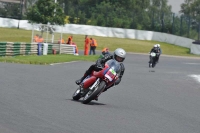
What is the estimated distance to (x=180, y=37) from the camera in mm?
62625

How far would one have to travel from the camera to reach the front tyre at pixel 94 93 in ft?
41.2

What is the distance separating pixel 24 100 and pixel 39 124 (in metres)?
3.33

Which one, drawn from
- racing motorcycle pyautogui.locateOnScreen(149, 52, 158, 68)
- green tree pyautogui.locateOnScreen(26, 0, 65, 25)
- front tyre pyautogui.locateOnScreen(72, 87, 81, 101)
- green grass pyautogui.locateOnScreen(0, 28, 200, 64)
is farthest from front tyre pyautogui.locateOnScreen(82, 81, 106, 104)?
green grass pyautogui.locateOnScreen(0, 28, 200, 64)

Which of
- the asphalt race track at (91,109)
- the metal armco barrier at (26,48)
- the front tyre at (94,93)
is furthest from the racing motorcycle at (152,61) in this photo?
the front tyre at (94,93)

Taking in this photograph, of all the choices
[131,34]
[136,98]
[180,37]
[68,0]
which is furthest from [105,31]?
[136,98]

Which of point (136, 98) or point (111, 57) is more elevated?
point (111, 57)

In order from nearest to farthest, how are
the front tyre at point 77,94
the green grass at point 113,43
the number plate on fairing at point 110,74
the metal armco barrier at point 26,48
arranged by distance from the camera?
the number plate on fairing at point 110,74, the front tyre at point 77,94, the metal armco barrier at point 26,48, the green grass at point 113,43

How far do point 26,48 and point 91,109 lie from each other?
74.1 feet

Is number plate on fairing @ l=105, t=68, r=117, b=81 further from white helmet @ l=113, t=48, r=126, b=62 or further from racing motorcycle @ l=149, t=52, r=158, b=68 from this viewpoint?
racing motorcycle @ l=149, t=52, r=158, b=68

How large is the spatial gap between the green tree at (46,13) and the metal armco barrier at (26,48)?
2267mm

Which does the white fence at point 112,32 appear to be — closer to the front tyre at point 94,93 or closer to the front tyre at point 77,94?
the front tyre at point 77,94

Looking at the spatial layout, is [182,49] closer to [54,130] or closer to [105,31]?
[105,31]

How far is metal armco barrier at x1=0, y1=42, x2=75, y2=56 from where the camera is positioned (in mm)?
30250

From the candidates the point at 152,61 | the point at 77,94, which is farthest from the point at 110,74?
the point at 152,61
